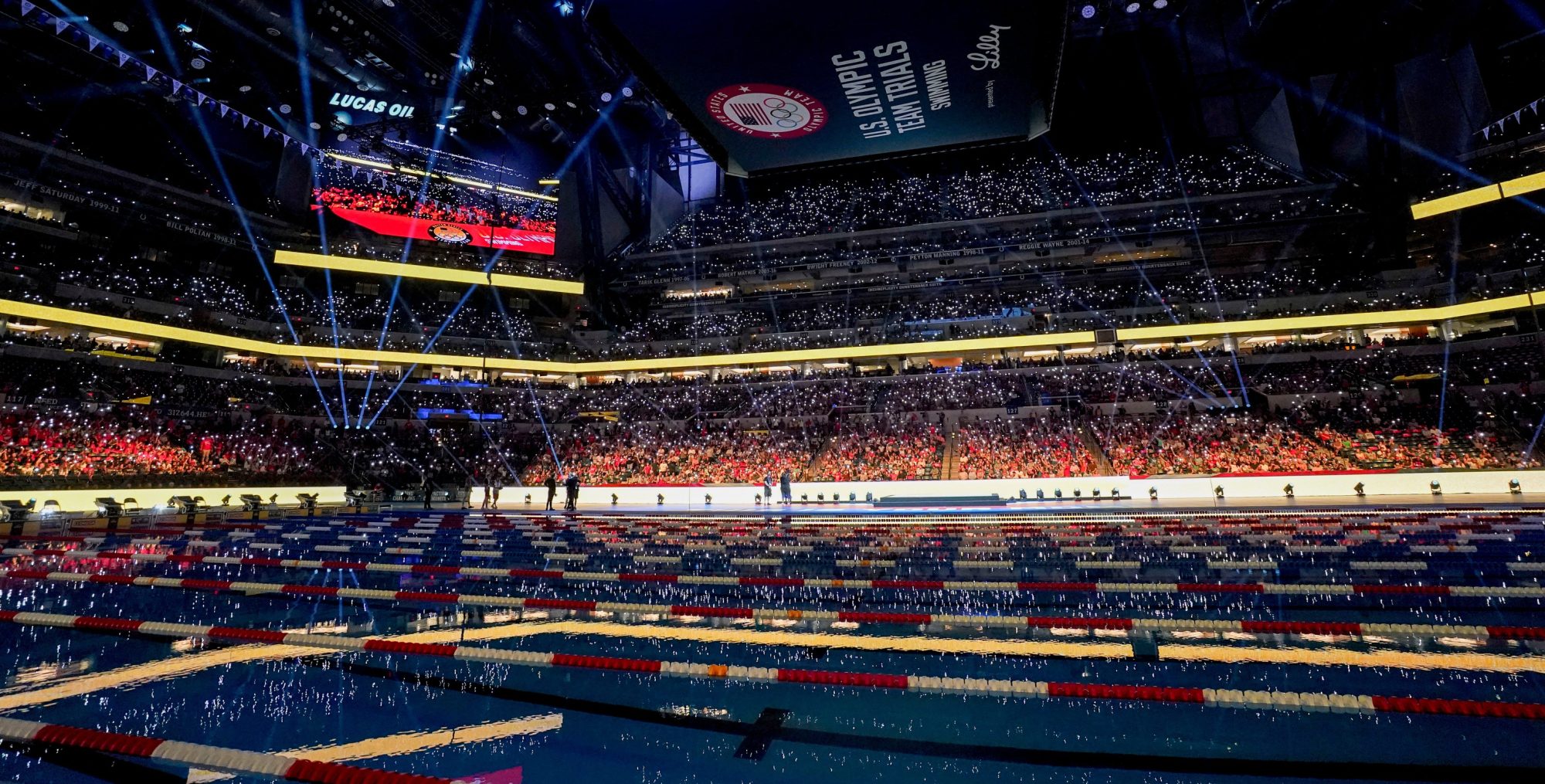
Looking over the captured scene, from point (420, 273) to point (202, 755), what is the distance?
3396cm

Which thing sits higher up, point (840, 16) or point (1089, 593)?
point (840, 16)

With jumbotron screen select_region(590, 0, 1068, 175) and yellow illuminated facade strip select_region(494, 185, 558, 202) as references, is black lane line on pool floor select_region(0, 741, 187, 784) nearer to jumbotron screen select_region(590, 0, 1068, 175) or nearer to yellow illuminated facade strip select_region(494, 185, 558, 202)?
jumbotron screen select_region(590, 0, 1068, 175)

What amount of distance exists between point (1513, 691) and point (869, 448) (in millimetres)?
22406

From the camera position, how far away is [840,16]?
564cm

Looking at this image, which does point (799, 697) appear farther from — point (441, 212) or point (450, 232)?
point (441, 212)

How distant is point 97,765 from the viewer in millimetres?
2547

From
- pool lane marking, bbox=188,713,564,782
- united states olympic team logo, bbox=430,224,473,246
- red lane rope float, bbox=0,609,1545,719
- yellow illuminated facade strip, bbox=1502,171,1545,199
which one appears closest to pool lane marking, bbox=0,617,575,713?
red lane rope float, bbox=0,609,1545,719

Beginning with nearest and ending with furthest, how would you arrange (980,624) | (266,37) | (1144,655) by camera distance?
(1144,655) → (980,624) → (266,37)

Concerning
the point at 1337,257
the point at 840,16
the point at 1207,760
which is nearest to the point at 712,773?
the point at 1207,760

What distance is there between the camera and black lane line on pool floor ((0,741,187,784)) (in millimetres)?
2426

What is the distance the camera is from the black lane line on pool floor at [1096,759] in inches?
91.2

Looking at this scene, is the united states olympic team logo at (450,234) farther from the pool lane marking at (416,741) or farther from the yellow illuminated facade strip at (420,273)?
the pool lane marking at (416,741)

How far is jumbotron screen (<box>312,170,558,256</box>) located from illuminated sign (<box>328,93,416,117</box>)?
7120mm

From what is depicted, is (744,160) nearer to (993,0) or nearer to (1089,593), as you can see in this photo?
(993,0)
